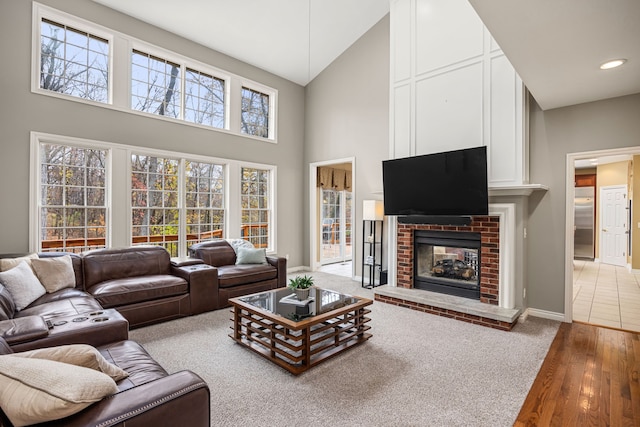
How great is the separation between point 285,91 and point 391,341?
5427mm

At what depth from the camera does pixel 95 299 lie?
3.34m

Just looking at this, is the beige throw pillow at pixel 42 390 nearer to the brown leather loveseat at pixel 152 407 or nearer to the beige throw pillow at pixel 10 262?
the brown leather loveseat at pixel 152 407

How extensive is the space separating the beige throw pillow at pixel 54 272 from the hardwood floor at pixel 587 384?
430 cm

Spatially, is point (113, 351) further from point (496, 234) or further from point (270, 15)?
point (270, 15)

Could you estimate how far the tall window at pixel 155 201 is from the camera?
15.7 ft

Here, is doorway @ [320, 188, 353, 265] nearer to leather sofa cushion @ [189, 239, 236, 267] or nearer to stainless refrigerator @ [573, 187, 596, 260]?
leather sofa cushion @ [189, 239, 236, 267]

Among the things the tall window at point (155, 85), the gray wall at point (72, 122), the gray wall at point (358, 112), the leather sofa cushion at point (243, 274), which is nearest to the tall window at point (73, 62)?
the gray wall at point (72, 122)

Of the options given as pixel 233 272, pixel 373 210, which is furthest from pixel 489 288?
pixel 233 272

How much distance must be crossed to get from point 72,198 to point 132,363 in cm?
342

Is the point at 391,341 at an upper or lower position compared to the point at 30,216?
lower

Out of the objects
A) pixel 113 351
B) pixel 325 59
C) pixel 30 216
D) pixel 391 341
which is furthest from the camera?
pixel 325 59

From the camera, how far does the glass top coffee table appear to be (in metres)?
2.64

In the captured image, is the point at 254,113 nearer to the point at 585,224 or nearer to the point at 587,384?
the point at 587,384

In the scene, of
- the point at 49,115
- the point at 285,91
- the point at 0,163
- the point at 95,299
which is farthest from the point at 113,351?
the point at 285,91
